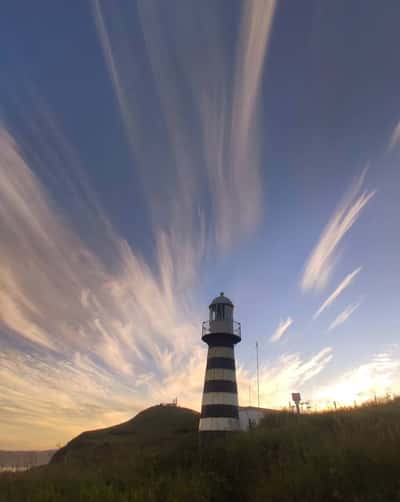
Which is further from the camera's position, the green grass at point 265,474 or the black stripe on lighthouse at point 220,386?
the black stripe on lighthouse at point 220,386

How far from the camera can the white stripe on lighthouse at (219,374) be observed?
22.4 meters

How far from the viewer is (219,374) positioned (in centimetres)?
2244

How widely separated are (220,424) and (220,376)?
8.60ft

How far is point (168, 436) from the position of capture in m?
33.2

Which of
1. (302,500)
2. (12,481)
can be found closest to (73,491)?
(12,481)

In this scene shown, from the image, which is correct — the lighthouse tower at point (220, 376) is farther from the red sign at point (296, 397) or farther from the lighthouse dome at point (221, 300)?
the red sign at point (296, 397)

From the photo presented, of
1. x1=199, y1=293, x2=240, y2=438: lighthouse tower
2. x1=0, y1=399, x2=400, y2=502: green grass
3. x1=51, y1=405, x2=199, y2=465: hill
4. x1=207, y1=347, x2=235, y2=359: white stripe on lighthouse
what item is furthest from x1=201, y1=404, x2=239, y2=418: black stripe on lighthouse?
x1=51, y1=405, x2=199, y2=465: hill

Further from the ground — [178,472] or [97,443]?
[97,443]

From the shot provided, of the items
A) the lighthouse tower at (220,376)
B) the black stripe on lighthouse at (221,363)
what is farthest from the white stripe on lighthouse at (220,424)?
the black stripe on lighthouse at (221,363)

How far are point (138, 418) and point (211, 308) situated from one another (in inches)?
1147

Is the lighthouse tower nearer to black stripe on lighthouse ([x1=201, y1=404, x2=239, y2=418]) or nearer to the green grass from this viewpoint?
black stripe on lighthouse ([x1=201, y1=404, x2=239, y2=418])

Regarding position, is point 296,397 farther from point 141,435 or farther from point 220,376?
point 141,435

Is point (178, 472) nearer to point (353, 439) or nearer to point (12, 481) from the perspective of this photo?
point (353, 439)

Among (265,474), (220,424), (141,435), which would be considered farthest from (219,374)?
(141,435)
